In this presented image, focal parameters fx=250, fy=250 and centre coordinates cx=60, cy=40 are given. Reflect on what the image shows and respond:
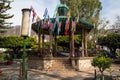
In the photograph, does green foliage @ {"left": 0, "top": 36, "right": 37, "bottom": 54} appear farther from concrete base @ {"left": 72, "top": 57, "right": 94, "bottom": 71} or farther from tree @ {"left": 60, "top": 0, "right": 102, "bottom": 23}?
concrete base @ {"left": 72, "top": 57, "right": 94, "bottom": 71}

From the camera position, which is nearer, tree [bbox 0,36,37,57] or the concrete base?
the concrete base

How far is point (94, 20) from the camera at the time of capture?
157ft

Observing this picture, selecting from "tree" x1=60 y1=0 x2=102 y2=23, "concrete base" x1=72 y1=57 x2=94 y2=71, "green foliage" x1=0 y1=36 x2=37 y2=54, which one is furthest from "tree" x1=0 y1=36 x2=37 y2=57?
"concrete base" x1=72 y1=57 x2=94 y2=71

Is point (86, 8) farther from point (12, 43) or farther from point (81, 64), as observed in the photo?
point (81, 64)

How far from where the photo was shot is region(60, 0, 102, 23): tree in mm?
46156

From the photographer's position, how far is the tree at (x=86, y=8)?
46.2 metres

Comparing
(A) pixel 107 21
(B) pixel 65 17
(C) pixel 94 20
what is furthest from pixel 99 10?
(B) pixel 65 17

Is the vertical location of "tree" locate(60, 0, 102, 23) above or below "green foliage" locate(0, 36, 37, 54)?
above

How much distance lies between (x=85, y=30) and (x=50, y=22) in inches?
200

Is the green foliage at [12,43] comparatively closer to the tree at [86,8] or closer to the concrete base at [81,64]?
the tree at [86,8]

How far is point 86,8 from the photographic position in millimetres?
47156

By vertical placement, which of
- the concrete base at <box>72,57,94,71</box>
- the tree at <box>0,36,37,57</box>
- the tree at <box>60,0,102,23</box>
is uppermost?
the tree at <box>60,0,102,23</box>

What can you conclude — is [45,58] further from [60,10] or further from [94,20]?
[94,20]

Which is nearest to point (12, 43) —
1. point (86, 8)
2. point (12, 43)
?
point (12, 43)
